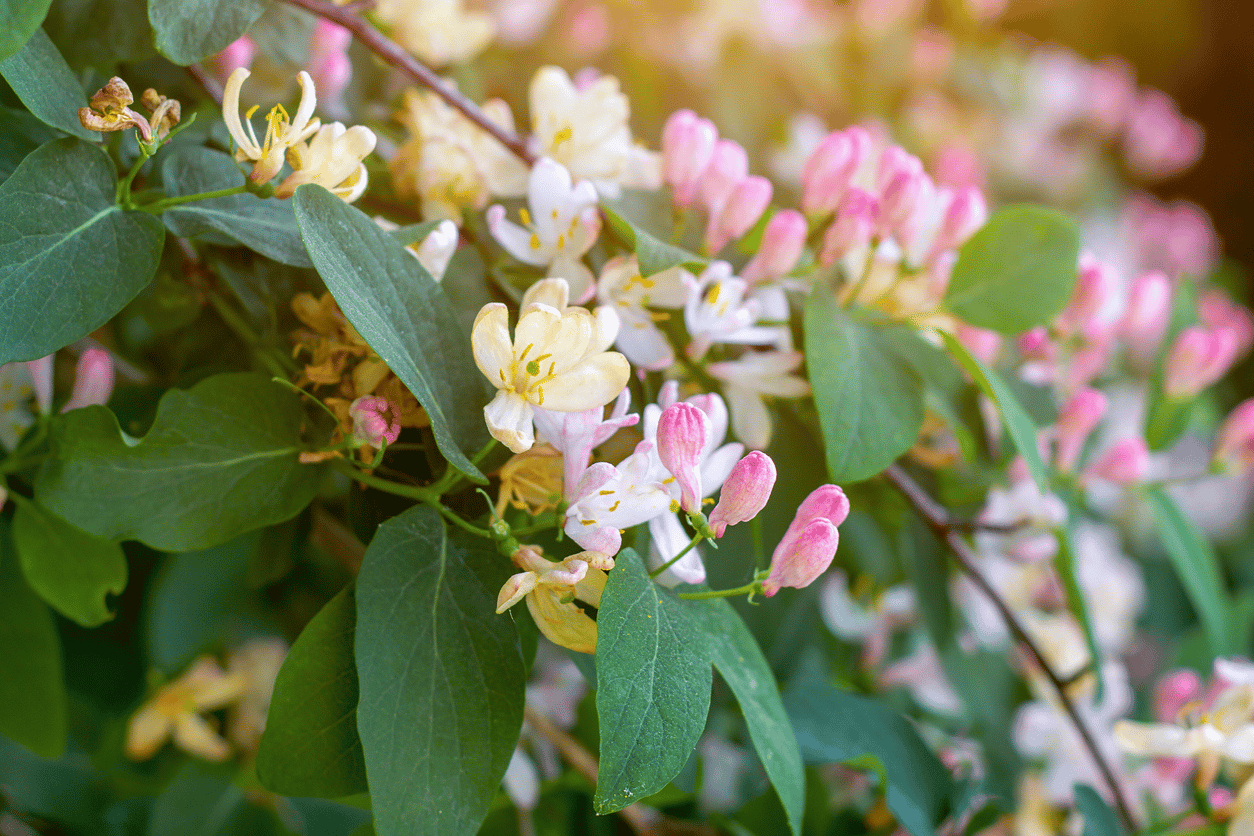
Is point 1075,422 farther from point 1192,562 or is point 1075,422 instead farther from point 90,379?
point 90,379

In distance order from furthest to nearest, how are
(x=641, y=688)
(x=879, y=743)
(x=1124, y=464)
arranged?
(x=1124, y=464)
(x=879, y=743)
(x=641, y=688)

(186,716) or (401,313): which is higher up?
(401,313)

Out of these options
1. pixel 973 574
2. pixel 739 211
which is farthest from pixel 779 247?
pixel 973 574

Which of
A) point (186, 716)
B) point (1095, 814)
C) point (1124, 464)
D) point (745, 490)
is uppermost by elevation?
point (745, 490)

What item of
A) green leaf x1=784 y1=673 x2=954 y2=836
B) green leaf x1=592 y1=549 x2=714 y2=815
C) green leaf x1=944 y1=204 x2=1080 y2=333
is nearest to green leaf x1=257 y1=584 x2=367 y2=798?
green leaf x1=592 y1=549 x2=714 y2=815

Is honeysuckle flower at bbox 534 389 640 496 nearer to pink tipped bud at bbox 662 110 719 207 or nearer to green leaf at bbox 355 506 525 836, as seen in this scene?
green leaf at bbox 355 506 525 836

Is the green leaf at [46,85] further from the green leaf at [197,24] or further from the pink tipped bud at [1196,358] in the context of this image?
the pink tipped bud at [1196,358]

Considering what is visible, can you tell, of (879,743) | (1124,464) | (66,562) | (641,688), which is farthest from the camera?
(1124,464)
